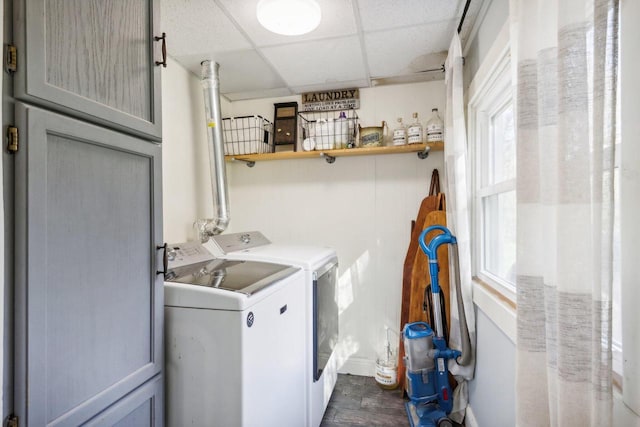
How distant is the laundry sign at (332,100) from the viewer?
8.66ft

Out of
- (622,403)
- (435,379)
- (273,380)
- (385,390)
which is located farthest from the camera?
(385,390)

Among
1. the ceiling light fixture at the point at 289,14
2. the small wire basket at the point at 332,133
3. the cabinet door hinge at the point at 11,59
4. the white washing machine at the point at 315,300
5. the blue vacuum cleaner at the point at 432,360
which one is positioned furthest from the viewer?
the small wire basket at the point at 332,133

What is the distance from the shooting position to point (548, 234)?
0.78 metres

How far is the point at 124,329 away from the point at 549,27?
145cm

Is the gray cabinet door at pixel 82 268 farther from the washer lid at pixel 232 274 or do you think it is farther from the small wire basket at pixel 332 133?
the small wire basket at pixel 332 133

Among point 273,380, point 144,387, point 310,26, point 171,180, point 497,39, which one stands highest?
point 310,26

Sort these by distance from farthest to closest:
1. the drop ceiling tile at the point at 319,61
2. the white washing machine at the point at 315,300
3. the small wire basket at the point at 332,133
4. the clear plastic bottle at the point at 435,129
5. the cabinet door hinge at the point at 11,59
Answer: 1. the small wire basket at the point at 332,133
2. the clear plastic bottle at the point at 435,129
3. the drop ceiling tile at the point at 319,61
4. the white washing machine at the point at 315,300
5. the cabinet door hinge at the point at 11,59

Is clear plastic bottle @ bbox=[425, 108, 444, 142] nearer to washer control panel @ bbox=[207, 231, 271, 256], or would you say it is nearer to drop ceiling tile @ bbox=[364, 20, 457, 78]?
drop ceiling tile @ bbox=[364, 20, 457, 78]

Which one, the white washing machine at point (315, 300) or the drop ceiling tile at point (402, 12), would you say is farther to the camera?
the white washing machine at point (315, 300)

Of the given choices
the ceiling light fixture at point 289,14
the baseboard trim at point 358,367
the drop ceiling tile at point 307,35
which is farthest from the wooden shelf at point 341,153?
the baseboard trim at point 358,367

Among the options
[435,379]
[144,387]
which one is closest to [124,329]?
[144,387]

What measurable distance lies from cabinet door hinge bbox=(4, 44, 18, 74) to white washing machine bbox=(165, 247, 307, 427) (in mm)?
812

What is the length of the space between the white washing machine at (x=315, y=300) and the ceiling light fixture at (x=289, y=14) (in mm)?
1170

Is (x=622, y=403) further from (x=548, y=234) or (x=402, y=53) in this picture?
(x=402, y=53)
